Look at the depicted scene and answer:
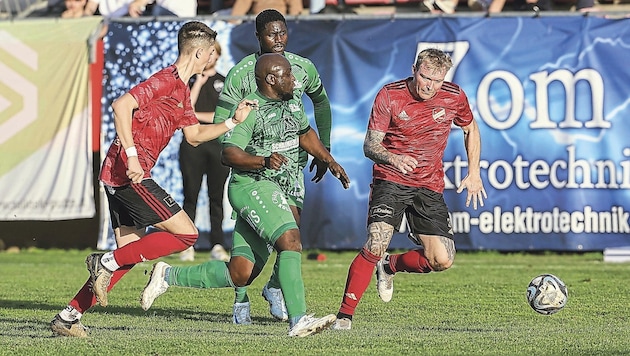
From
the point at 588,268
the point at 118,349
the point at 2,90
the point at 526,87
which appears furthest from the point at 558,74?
the point at 118,349

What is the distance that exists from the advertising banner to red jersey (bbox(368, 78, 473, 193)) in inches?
288

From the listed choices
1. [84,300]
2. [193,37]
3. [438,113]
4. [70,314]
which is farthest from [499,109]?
[70,314]

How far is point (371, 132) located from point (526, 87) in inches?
277

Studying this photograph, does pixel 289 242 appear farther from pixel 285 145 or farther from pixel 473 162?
pixel 473 162

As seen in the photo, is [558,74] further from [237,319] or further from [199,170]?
[237,319]

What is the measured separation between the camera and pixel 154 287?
872 cm

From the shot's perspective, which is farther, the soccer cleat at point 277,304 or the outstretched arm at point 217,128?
the soccer cleat at point 277,304

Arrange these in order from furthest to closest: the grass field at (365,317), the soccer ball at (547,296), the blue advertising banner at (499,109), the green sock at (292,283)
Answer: the blue advertising banner at (499,109)
the soccer ball at (547,296)
the green sock at (292,283)
the grass field at (365,317)

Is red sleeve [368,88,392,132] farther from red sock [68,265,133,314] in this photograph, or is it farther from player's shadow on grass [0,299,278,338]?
red sock [68,265,133,314]

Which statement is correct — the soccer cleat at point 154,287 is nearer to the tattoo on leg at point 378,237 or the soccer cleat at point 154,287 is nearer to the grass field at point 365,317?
the grass field at point 365,317

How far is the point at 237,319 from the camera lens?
9289mm

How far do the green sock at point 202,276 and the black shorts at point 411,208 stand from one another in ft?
3.65

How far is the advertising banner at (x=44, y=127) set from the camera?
15.6 meters

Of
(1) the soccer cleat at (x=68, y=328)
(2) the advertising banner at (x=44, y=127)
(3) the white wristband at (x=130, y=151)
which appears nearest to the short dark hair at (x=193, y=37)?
(3) the white wristband at (x=130, y=151)
